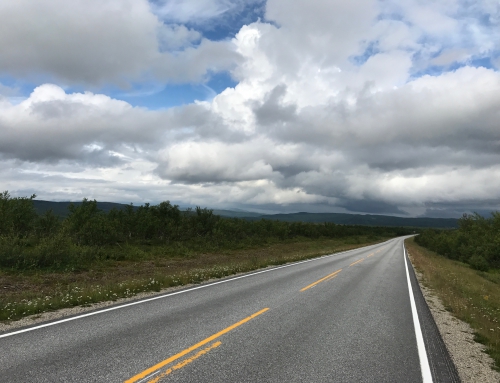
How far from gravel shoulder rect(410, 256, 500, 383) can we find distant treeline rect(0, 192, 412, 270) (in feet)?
61.3

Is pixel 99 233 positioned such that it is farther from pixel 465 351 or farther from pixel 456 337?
pixel 465 351

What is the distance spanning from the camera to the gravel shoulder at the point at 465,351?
580 centimetres

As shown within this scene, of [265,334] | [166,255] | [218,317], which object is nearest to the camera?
[265,334]

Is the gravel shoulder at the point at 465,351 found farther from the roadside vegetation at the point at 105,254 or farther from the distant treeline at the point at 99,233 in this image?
the distant treeline at the point at 99,233

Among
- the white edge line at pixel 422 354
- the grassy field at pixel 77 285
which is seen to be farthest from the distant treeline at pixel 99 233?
the white edge line at pixel 422 354

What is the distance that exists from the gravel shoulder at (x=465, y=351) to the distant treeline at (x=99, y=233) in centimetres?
1868

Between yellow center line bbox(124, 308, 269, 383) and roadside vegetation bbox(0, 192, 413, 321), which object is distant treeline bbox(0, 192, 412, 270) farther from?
yellow center line bbox(124, 308, 269, 383)

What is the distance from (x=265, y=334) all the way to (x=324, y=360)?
1659 millimetres

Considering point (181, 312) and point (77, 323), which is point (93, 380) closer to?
point (77, 323)

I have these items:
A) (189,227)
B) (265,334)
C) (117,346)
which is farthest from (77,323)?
(189,227)

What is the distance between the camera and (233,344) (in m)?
6.39

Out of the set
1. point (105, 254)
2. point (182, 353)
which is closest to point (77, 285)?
point (182, 353)

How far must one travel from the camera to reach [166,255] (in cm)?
2780

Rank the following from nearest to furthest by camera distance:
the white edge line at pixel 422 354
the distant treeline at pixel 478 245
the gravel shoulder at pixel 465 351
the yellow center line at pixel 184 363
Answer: the yellow center line at pixel 184 363 < the white edge line at pixel 422 354 < the gravel shoulder at pixel 465 351 < the distant treeline at pixel 478 245
